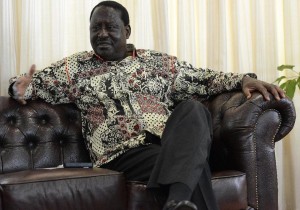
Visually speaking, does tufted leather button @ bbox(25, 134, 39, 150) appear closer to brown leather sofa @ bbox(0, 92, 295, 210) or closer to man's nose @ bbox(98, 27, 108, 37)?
brown leather sofa @ bbox(0, 92, 295, 210)

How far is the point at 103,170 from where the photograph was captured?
1827 mm

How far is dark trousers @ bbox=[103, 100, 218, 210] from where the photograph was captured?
4.97 ft

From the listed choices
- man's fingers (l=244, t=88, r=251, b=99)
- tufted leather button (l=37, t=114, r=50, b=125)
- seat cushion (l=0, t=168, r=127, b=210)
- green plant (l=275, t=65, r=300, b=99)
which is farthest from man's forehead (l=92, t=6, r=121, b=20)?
green plant (l=275, t=65, r=300, b=99)

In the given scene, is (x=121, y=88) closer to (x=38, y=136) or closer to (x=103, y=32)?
(x=103, y=32)

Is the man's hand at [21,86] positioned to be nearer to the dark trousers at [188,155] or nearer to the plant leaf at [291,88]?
the dark trousers at [188,155]

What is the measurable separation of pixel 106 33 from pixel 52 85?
0.36 metres

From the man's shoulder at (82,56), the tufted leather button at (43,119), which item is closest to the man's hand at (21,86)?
the tufted leather button at (43,119)

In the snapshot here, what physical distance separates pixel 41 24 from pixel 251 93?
1205 millimetres

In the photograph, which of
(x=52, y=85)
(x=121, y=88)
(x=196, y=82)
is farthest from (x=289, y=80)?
(x=52, y=85)

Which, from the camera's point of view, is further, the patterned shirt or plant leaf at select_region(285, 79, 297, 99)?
plant leaf at select_region(285, 79, 297, 99)

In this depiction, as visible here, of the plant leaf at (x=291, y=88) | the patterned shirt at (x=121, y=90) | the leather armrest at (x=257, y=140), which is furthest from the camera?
the plant leaf at (x=291, y=88)

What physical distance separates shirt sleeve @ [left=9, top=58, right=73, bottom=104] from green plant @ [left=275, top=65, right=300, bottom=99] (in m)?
1.21

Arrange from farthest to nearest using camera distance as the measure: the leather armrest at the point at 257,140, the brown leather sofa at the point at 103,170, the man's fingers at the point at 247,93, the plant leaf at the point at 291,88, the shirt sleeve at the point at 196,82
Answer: the plant leaf at the point at 291,88
the shirt sleeve at the point at 196,82
the man's fingers at the point at 247,93
the leather armrest at the point at 257,140
the brown leather sofa at the point at 103,170

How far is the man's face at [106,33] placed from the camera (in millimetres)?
2297
